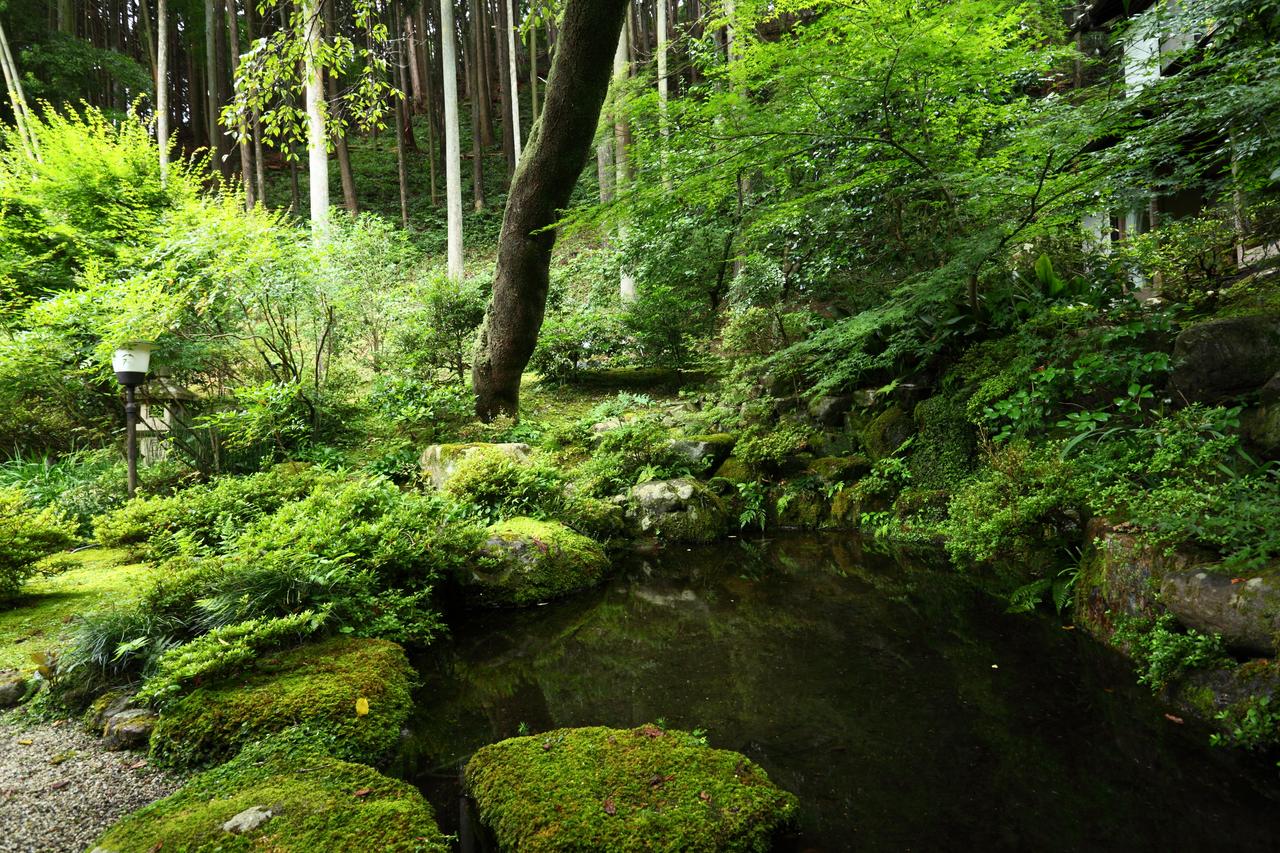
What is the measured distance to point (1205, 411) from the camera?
3.61 metres

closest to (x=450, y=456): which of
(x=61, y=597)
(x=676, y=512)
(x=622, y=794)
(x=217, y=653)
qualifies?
(x=676, y=512)

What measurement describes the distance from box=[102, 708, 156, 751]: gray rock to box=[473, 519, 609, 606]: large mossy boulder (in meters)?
2.22

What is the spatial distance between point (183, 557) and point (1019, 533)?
17.2 feet

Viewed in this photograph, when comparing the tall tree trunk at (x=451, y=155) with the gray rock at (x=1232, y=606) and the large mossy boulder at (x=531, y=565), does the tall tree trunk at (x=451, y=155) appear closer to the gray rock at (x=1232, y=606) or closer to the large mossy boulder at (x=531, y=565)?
the large mossy boulder at (x=531, y=565)

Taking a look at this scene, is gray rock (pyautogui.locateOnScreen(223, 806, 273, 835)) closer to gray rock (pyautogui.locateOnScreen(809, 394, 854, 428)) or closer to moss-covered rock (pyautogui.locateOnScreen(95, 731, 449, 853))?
moss-covered rock (pyautogui.locateOnScreen(95, 731, 449, 853))

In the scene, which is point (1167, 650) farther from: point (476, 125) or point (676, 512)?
point (476, 125)

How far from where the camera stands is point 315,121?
11562 mm

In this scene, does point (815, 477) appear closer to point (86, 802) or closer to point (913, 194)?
point (913, 194)

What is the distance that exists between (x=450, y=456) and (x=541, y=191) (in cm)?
310

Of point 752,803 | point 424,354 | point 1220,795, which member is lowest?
point 1220,795

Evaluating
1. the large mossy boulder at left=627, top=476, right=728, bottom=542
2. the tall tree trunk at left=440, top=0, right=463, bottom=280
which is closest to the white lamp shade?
the large mossy boulder at left=627, top=476, right=728, bottom=542

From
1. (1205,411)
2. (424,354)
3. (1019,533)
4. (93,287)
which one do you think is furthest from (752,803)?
(93,287)

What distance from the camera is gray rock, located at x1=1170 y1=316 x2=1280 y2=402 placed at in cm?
398

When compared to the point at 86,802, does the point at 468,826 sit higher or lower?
lower
